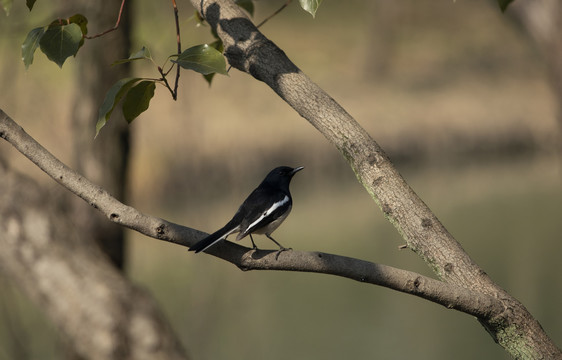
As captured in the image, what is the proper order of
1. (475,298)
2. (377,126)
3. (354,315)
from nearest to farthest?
(475,298)
(354,315)
(377,126)

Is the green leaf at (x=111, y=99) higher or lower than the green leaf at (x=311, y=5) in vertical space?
higher

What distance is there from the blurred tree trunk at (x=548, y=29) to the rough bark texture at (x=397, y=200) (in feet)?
7.90

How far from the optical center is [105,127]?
4.80m

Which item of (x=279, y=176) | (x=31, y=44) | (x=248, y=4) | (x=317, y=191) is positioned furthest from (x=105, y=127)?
(x=317, y=191)

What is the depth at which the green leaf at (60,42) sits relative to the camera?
1.67 metres

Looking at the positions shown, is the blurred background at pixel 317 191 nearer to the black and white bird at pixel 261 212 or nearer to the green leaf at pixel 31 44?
the black and white bird at pixel 261 212

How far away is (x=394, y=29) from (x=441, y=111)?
42.9 ft

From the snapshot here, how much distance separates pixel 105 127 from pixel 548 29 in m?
2.67

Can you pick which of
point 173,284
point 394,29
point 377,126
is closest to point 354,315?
point 173,284

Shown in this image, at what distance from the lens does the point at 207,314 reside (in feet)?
18.3

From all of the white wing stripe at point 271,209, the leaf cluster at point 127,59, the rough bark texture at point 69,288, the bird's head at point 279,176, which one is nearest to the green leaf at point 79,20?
the leaf cluster at point 127,59

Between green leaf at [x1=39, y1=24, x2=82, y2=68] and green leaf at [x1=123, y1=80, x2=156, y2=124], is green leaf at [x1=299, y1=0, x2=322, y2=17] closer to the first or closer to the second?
green leaf at [x1=123, y1=80, x2=156, y2=124]

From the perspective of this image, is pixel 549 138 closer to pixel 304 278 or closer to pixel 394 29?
pixel 304 278

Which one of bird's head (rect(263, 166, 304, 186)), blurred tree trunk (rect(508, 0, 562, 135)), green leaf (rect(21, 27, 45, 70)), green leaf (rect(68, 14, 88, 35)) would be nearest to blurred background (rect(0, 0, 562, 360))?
blurred tree trunk (rect(508, 0, 562, 135))
